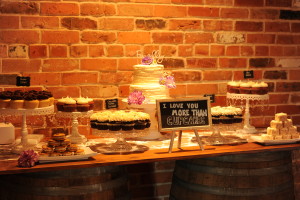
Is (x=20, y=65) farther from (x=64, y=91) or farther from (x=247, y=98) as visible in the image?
(x=247, y=98)

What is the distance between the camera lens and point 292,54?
3.72 meters

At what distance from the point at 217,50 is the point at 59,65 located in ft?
4.16

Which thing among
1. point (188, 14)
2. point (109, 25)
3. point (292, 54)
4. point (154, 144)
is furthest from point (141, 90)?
point (292, 54)

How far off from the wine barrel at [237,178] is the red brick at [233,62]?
41.8 inches

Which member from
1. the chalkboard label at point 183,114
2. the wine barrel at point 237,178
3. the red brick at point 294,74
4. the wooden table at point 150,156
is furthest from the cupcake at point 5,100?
the red brick at point 294,74

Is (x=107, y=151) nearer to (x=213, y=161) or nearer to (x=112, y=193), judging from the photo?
(x=112, y=193)

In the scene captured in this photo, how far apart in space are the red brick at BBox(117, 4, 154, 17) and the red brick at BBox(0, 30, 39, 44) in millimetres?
643

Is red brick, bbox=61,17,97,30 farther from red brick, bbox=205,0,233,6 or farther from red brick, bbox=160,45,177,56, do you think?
red brick, bbox=205,0,233,6

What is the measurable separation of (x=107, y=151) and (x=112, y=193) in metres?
0.29

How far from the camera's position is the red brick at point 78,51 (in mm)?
3175

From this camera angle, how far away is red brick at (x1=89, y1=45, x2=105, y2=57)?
10.5ft

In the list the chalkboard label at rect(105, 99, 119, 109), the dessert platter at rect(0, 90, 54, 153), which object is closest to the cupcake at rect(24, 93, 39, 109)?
the dessert platter at rect(0, 90, 54, 153)

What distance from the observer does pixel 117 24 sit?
3.26m

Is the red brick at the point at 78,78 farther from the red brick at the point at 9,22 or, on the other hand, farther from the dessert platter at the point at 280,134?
the dessert platter at the point at 280,134
